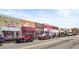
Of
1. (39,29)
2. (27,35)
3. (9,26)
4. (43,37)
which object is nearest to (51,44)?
(43,37)

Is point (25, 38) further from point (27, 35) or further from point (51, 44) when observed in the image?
point (51, 44)

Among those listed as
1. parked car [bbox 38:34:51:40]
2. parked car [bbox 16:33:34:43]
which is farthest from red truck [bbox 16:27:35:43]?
parked car [bbox 38:34:51:40]

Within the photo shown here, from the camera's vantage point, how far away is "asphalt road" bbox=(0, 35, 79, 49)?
4.03 meters

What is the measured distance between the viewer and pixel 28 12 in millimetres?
4051

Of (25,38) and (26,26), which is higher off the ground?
(26,26)

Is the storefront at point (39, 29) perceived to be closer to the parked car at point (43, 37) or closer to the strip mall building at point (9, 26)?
the parked car at point (43, 37)

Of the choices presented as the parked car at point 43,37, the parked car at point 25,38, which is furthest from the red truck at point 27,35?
the parked car at point 43,37

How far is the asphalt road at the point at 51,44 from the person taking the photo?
4.03 m

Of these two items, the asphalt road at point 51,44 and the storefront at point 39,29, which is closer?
the asphalt road at point 51,44

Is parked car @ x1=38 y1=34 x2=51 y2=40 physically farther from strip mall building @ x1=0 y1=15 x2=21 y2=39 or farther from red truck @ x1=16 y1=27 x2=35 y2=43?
strip mall building @ x1=0 y1=15 x2=21 y2=39

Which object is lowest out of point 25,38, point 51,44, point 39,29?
point 51,44

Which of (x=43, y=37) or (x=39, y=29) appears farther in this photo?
(x=43, y=37)

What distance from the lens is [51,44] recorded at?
13.6 feet
